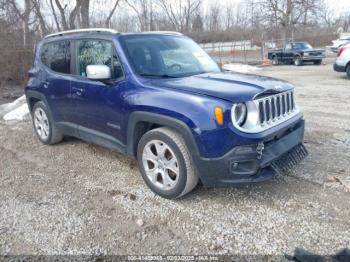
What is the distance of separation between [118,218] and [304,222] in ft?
6.02

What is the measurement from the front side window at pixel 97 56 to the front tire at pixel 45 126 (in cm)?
127

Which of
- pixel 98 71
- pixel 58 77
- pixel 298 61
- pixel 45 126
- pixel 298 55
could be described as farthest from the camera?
pixel 298 61

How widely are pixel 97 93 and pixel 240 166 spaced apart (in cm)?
206

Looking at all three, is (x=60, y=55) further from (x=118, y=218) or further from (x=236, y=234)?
(x=236, y=234)

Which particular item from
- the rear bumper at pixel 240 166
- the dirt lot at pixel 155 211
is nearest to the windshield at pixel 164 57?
the rear bumper at pixel 240 166

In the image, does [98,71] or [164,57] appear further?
[164,57]

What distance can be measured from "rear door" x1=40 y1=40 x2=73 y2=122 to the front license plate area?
295 centimetres

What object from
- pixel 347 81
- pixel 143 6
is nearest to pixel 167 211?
pixel 347 81

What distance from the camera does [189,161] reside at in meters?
3.37

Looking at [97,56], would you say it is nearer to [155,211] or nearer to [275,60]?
[155,211]

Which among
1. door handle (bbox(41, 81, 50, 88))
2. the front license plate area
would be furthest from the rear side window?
the front license plate area

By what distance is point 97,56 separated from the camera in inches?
169

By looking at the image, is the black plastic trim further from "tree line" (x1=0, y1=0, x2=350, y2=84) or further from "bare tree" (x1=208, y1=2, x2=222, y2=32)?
"bare tree" (x1=208, y1=2, x2=222, y2=32)

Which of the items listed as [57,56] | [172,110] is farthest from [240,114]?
[57,56]
